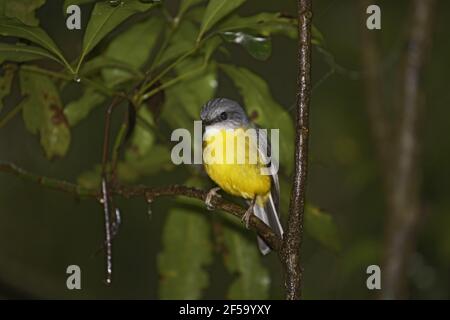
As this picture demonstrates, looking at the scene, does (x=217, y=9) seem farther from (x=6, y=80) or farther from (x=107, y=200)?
(x=6, y=80)

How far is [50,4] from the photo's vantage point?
4578 mm

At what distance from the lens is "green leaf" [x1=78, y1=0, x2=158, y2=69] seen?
2344 mm

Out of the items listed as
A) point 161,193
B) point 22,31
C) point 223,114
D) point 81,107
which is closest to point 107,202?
point 161,193

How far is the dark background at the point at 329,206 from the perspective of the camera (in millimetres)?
4914

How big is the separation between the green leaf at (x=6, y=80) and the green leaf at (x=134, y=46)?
0.45 meters

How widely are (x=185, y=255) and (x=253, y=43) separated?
3.60ft

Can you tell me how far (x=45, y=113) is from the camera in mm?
2939

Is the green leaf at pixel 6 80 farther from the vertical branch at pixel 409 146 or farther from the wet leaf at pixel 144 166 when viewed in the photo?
the vertical branch at pixel 409 146

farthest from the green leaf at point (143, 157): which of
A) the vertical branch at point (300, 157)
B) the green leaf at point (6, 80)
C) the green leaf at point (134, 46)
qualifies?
the vertical branch at point (300, 157)

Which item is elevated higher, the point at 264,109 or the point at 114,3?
the point at 114,3

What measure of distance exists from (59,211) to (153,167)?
2.44m
